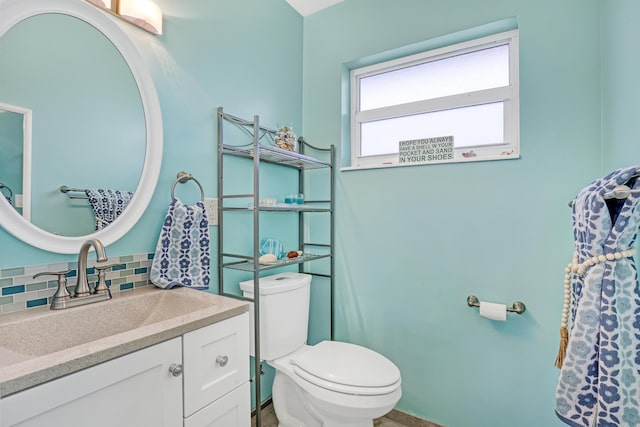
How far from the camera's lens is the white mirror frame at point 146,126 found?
929mm

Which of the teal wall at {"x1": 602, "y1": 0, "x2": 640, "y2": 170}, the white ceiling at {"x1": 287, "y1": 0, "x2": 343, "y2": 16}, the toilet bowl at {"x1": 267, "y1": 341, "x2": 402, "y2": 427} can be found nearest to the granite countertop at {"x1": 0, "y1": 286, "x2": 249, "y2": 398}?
the toilet bowl at {"x1": 267, "y1": 341, "x2": 402, "y2": 427}

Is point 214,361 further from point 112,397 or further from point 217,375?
point 112,397

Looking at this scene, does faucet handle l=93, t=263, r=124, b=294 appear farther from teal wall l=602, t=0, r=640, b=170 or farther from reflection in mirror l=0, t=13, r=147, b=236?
teal wall l=602, t=0, r=640, b=170

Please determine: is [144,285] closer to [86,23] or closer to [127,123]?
[127,123]

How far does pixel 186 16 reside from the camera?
1.38 meters

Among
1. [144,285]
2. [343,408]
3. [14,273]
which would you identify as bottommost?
[343,408]

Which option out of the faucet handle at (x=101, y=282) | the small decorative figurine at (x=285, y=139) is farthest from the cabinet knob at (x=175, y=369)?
the small decorative figurine at (x=285, y=139)

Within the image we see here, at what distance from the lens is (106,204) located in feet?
3.71

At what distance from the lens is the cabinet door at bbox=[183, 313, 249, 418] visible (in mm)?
902

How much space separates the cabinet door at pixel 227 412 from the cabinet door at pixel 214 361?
0.07ft

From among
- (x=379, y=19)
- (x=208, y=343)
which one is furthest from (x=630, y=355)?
(x=379, y=19)

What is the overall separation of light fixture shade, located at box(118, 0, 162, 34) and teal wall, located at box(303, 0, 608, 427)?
3.47 ft

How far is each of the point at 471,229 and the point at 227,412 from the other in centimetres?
135

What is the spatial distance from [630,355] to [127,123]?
174cm
